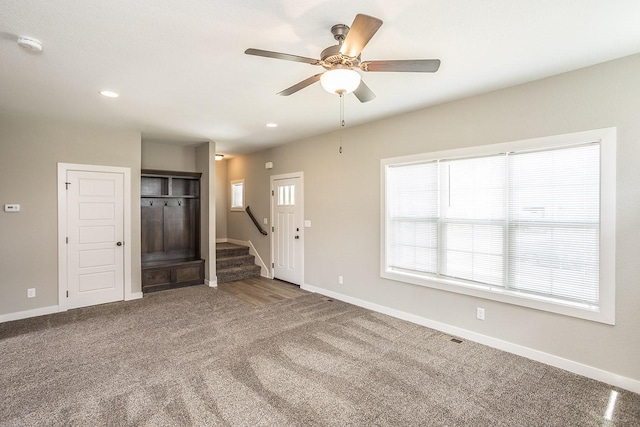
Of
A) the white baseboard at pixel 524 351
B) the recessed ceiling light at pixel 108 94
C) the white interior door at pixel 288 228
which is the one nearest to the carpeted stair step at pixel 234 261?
the white interior door at pixel 288 228

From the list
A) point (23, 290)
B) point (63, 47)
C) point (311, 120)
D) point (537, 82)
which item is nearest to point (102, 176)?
point (23, 290)

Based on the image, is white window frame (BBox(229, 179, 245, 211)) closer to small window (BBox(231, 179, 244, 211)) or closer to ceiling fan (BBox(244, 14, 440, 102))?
small window (BBox(231, 179, 244, 211))

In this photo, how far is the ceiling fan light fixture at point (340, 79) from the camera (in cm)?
204

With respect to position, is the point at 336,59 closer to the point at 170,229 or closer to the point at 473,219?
the point at 473,219

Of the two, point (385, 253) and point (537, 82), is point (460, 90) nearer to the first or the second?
point (537, 82)

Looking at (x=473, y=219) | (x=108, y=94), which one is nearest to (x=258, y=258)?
(x=108, y=94)

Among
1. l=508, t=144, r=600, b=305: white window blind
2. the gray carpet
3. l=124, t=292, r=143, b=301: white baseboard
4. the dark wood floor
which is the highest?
Answer: l=508, t=144, r=600, b=305: white window blind

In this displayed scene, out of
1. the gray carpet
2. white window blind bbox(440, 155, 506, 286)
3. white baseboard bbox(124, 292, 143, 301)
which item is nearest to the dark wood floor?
the gray carpet

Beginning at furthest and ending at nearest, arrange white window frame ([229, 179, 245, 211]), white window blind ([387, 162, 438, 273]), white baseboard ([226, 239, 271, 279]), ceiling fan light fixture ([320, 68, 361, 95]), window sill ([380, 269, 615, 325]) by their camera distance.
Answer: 1. white window frame ([229, 179, 245, 211])
2. white baseboard ([226, 239, 271, 279])
3. white window blind ([387, 162, 438, 273])
4. window sill ([380, 269, 615, 325])
5. ceiling fan light fixture ([320, 68, 361, 95])

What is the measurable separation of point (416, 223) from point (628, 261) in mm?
1969

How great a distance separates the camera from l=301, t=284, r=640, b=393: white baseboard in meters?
2.57

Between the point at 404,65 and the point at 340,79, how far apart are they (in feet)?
1.41

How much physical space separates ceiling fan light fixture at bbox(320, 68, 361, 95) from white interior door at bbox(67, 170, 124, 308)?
4.32 metres

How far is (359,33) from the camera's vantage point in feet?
5.73
